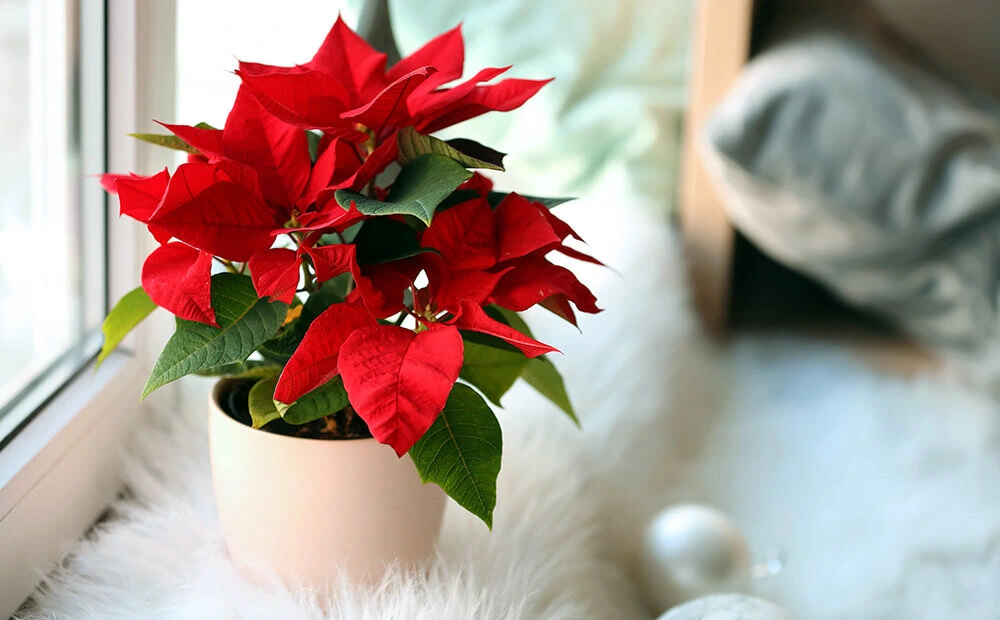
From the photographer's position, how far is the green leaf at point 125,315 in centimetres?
39

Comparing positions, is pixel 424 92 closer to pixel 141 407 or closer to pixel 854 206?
pixel 141 407

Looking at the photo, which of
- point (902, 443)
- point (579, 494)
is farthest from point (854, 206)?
point (579, 494)

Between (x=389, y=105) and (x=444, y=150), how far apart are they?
1.1 inches

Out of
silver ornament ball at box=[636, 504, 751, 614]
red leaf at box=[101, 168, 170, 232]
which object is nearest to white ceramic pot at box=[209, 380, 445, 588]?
red leaf at box=[101, 168, 170, 232]

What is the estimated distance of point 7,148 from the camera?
1.58ft

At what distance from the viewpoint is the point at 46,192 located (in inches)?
20.6

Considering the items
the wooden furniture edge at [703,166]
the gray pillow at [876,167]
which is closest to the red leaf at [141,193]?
the gray pillow at [876,167]

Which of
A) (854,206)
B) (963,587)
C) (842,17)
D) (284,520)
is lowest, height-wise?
(963,587)

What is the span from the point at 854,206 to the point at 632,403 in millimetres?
268

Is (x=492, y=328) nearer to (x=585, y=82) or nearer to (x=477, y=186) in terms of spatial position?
(x=477, y=186)

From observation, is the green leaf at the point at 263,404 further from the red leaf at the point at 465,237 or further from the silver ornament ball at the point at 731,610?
the silver ornament ball at the point at 731,610

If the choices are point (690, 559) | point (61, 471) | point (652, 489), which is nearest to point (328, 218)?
point (61, 471)

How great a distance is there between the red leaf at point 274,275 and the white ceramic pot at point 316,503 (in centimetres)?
8

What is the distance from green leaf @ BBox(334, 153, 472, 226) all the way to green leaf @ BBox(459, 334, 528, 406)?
94 millimetres
